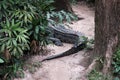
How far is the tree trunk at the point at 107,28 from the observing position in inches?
178

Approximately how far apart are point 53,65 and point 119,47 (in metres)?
1.39

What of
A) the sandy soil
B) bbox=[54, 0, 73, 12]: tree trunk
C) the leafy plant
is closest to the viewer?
the leafy plant

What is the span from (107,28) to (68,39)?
2.10m

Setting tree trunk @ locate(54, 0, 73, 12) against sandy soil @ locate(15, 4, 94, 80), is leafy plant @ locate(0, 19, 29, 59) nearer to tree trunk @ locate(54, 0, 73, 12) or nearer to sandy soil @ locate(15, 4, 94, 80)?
sandy soil @ locate(15, 4, 94, 80)

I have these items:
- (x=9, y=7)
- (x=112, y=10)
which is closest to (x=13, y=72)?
(x=9, y=7)

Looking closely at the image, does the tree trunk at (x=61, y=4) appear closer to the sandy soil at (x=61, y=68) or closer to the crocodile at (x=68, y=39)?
the crocodile at (x=68, y=39)

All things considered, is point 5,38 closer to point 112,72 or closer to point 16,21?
point 16,21

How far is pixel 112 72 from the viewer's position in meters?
4.78

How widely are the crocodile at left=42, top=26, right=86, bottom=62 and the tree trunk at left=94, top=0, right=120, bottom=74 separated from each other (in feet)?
3.72

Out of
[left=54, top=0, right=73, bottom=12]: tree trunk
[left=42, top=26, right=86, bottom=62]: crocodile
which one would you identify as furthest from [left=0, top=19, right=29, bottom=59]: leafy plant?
[left=54, top=0, right=73, bottom=12]: tree trunk

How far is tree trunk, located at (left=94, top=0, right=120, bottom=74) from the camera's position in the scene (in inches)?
178

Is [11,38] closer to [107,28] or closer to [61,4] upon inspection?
[107,28]

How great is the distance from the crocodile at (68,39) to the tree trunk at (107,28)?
1.13 metres

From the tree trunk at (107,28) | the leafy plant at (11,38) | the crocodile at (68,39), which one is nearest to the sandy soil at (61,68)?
the crocodile at (68,39)
